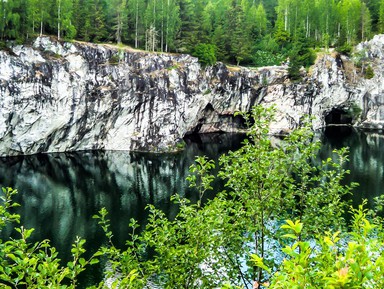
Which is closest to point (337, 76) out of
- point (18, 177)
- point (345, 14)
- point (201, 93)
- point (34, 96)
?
point (345, 14)

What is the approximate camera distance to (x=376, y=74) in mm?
65062

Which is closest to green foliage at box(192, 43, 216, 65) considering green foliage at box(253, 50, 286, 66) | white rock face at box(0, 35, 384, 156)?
white rock face at box(0, 35, 384, 156)

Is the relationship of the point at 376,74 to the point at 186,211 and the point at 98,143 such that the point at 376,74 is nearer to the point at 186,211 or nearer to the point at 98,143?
the point at 98,143

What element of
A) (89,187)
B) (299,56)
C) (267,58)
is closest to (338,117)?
(299,56)

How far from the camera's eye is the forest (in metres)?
48.6

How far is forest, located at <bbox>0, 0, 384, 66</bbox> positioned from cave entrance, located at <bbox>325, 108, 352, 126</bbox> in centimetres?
1210

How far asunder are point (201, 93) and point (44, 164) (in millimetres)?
26705

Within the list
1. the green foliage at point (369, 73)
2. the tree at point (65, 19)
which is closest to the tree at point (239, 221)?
the tree at point (65, 19)

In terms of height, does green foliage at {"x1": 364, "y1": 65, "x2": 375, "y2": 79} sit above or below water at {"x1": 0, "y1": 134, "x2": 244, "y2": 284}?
above

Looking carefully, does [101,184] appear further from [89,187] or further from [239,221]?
[239,221]

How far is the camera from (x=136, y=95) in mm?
50812

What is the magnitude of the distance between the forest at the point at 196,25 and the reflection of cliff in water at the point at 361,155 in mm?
17340

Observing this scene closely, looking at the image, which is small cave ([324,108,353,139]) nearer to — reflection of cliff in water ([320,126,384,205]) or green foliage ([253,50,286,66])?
reflection of cliff in water ([320,126,384,205])

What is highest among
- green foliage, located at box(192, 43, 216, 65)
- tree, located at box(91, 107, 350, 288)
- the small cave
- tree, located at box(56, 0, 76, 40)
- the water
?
tree, located at box(56, 0, 76, 40)
